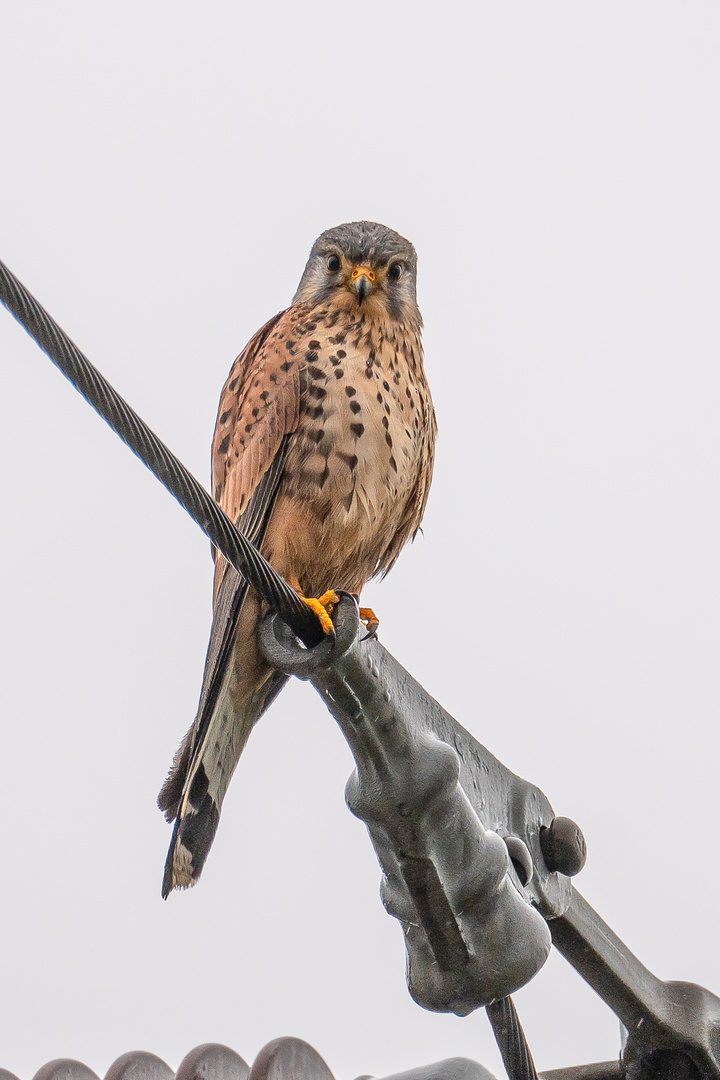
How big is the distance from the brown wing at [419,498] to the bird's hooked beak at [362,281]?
315 millimetres

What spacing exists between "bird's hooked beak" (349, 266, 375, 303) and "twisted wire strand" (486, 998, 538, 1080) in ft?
6.86

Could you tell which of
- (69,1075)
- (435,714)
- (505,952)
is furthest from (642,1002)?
(69,1075)

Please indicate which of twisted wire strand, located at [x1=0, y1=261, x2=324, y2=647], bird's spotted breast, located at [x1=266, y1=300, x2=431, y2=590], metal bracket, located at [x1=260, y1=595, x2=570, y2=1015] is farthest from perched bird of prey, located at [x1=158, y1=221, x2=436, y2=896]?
metal bracket, located at [x1=260, y1=595, x2=570, y2=1015]

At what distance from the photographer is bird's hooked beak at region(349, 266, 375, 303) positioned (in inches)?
136

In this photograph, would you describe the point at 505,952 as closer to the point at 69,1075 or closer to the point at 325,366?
the point at 69,1075

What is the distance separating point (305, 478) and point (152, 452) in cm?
148

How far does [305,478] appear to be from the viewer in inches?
122

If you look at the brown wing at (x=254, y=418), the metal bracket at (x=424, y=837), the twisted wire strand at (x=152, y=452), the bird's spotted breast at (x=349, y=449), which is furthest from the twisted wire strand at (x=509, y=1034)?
the brown wing at (x=254, y=418)

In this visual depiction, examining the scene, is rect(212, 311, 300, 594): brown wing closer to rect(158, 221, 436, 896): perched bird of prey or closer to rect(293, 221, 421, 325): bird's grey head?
rect(158, 221, 436, 896): perched bird of prey

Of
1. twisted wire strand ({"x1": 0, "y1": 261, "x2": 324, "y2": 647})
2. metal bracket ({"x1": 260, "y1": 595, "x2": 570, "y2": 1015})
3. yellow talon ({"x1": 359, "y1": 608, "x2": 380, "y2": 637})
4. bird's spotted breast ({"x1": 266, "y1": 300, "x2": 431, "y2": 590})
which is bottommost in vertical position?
metal bracket ({"x1": 260, "y1": 595, "x2": 570, "y2": 1015})

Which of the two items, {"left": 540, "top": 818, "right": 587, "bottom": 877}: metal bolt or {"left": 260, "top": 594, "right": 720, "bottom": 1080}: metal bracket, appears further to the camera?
{"left": 540, "top": 818, "right": 587, "bottom": 877}: metal bolt

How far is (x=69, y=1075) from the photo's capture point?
1.78 m

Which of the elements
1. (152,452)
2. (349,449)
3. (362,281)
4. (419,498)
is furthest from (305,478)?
(152,452)

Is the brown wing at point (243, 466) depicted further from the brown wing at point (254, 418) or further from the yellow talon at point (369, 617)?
the yellow talon at point (369, 617)
